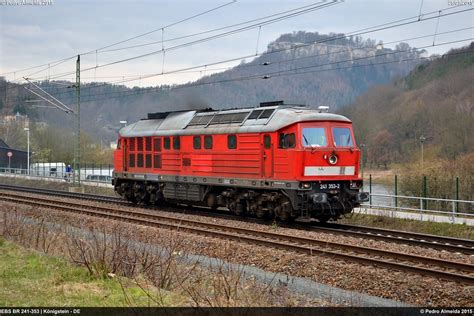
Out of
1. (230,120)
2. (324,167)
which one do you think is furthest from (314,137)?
(230,120)

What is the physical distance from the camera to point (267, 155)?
779 inches

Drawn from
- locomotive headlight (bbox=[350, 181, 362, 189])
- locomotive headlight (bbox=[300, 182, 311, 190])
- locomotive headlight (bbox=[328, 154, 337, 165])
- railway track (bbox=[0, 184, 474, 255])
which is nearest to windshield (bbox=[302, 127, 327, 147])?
locomotive headlight (bbox=[328, 154, 337, 165])

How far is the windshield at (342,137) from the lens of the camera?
19438mm

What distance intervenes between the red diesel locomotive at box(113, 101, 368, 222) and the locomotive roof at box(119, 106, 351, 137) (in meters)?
0.04

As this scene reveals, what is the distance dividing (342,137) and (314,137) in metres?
1.22

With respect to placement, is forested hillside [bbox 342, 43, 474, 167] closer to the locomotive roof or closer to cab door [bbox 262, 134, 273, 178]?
the locomotive roof

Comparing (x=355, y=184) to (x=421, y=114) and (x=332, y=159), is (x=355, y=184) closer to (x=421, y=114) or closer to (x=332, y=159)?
(x=332, y=159)

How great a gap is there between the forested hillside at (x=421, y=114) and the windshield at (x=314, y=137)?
101 ft

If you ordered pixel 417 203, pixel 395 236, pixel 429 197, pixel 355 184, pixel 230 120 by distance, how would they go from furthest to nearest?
pixel 429 197, pixel 417 203, pixel 230 120, pixel 355 184, pixel 395 236

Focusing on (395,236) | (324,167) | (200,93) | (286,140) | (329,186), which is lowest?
(395,236)

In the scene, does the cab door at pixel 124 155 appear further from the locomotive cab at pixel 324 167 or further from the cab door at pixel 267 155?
the locomotive cab at pixel 324 167

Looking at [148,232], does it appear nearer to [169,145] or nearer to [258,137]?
[258,137]

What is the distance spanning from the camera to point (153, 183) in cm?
2708

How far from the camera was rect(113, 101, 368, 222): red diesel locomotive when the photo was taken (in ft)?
61.5
